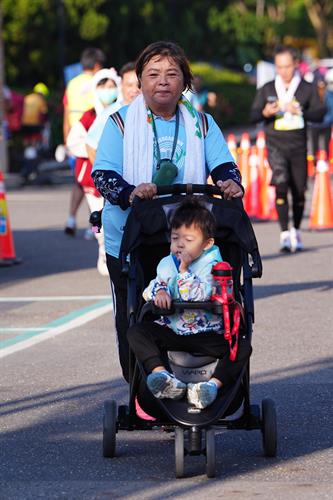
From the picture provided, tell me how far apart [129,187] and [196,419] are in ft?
3.86

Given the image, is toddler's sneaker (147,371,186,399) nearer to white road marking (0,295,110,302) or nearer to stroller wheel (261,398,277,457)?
stroller wheel (261,398,277,457)

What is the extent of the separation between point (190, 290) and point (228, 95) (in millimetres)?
41803

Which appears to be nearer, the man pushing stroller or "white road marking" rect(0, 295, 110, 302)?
the man pushing stroller

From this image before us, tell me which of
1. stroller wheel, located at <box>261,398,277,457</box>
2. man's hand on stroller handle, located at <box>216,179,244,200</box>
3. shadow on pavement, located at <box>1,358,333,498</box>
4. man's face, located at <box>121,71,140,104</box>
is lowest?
shadow on pavement, located at <box>1,358,333,498</box>

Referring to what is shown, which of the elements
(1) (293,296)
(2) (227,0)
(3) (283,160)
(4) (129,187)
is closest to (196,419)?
(4) (129,187)

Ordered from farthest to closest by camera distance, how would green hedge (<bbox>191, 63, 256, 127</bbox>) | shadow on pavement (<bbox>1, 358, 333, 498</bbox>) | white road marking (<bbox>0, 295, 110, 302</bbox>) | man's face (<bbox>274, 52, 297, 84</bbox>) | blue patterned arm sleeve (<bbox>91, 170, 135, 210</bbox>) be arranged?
1. green hedge (<bbox>191, 63, 256, 127</bbox>)
2. man's face (<bbox>274, 52, 297, 84</bbox>)
3. white road marking (<bbox>0, 295, 110, 302</bbox>)
4. blue patterned arm sleeve (<bbox>91, 170, 135, 210</bbox>)
5. shadow on pavement (<bbox>1, 358, 333, 498</bbox>)

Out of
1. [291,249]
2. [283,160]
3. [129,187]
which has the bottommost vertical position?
[291,249]

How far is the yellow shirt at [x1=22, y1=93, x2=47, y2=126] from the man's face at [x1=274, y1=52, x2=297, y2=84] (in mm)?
15056

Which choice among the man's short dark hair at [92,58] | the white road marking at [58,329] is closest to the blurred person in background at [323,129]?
the man's short dark hair at [92,58]

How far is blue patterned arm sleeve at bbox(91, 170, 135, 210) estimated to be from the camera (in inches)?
254

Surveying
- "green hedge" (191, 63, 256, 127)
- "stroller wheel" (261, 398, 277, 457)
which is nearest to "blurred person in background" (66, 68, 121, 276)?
"stroller wheel" (261, 398, 277, 457)

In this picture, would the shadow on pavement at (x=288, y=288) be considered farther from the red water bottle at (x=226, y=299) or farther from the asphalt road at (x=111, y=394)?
the red water bottle at (x=226, y=299)

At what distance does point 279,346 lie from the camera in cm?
949

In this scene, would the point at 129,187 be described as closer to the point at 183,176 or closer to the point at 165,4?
the point at 183,176
